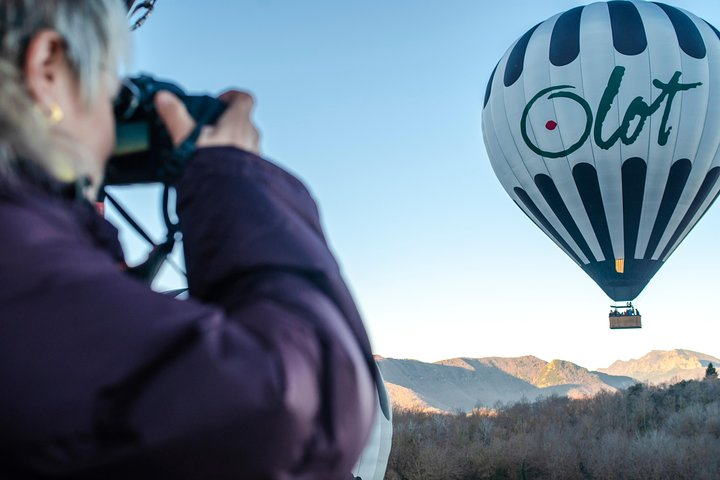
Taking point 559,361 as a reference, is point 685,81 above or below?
above

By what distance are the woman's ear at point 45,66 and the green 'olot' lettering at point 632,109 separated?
21.5 meters

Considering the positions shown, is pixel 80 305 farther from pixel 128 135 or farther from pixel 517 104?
pixel 517 104

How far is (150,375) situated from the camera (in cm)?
68

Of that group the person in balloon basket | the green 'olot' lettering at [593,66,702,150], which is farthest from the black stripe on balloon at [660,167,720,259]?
the person in balloon basket

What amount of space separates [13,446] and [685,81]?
73.4 feet

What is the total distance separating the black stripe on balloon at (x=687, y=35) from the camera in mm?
21047

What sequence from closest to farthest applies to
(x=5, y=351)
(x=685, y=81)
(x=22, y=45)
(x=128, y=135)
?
(x=5, y=351), (x=22, y=45), (x=128, y=135), (x=685, y=81)

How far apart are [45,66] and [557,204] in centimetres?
2196

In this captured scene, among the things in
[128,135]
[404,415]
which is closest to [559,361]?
[404,415]

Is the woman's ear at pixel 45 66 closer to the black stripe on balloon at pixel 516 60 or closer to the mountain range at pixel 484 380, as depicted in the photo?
the black stripe on balloon at pixel 516 60

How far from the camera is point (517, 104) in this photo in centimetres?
2197

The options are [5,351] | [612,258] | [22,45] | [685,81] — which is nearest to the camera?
[5,351]

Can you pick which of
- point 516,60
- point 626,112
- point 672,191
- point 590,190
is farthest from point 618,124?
point 516,60

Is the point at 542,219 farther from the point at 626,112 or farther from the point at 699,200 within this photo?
the point at 699,200
